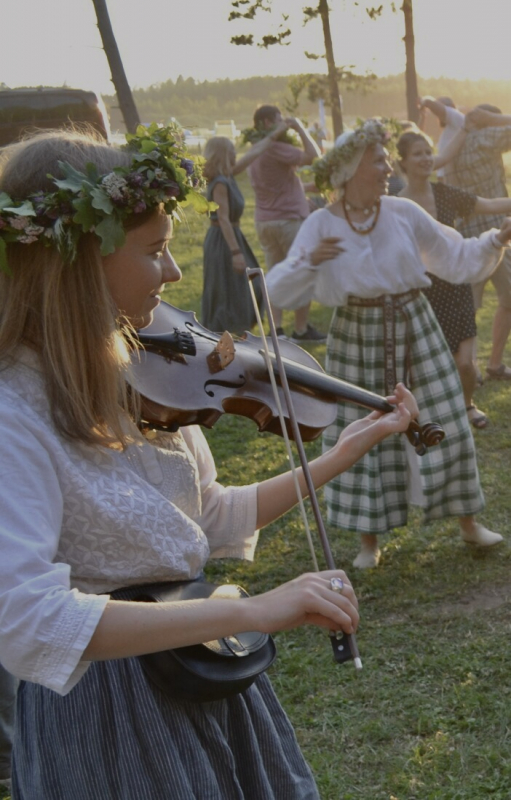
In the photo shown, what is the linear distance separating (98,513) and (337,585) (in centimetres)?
38

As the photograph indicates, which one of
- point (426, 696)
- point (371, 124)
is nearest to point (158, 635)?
point (426, 696)

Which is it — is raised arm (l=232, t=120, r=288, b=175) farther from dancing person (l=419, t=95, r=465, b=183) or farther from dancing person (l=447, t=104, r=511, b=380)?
dancing person (l=447, t=104, r=511, b=380)

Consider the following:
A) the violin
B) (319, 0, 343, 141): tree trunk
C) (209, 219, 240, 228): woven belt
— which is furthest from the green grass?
(319, 0, 343, 141): tree trunk

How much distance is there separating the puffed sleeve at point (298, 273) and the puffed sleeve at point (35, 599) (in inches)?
121

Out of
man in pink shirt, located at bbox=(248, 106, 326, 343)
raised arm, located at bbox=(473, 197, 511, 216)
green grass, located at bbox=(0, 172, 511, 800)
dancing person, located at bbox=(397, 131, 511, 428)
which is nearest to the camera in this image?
green grass, located at bbox=(0, 172, 511, 800)

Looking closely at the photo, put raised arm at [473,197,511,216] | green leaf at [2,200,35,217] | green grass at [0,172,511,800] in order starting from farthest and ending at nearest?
raised arm at [473,197,511,216] < green grass at [0,172,511,800] < green leaf at [2,200,35,217]

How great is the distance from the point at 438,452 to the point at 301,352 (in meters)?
2.14

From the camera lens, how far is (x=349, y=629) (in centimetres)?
139

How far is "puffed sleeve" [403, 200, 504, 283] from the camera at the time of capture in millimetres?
4336

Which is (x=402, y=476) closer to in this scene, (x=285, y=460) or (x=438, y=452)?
(x=438, y=452)

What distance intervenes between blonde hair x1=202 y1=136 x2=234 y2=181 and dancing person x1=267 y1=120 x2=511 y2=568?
3554 mm

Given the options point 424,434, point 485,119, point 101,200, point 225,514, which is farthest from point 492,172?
point 101,200

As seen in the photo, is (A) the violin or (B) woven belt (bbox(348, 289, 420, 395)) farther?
(B) woven belt (bbox(348, 289, 420, 395))

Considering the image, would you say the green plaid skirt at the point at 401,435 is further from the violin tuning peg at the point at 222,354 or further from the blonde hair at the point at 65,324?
the blonde hair at the point at 65,324
